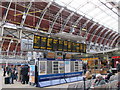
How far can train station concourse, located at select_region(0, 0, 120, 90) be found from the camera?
11258mm

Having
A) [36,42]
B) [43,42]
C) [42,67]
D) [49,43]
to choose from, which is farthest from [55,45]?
[42,67]

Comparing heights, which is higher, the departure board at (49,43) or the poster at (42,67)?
the departure board at (49,43)

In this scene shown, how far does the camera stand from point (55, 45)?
12.8m

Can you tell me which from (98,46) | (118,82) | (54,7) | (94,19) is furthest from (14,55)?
(118,82)

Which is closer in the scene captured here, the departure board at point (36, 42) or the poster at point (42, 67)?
the departure board at point (36, 42)

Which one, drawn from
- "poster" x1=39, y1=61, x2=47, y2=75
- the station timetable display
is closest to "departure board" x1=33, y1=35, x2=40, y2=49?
the station timetable display

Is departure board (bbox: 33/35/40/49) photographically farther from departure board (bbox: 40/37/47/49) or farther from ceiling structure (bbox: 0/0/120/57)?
ceiling structure (bbox: 0/0/120/57)

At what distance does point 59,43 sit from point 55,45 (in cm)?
61

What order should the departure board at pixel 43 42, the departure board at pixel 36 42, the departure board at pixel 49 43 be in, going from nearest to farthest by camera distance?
the departure board at pixel 36 42 → the departure board at pixel 43 42 → the departure board at pixel 49 43

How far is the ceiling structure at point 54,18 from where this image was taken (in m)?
18.5

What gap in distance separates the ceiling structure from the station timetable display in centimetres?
250

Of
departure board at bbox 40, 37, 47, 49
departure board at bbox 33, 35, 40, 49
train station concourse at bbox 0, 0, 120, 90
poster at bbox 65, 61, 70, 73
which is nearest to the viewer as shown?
departure board at bbox 33, 35, 40, 49

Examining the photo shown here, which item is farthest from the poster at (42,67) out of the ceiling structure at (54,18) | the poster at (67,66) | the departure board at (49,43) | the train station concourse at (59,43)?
the ceiling structure at (54,18)

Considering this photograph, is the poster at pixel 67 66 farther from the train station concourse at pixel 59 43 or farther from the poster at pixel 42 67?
the poster at pixel 42 67
